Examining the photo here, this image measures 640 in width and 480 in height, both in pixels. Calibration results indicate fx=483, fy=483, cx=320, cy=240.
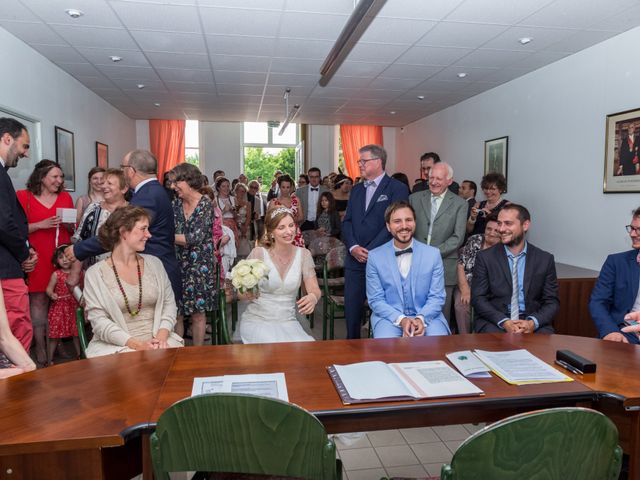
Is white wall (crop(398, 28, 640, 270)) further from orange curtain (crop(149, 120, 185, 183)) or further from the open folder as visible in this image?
orange curtain (crop(149, 120, 185, 183))

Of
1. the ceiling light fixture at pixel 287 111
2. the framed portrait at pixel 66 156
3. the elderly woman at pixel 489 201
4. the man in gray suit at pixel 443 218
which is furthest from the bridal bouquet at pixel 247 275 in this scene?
the ceiling light fixture at pixel 287 111

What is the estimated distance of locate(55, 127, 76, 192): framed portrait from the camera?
5.96 m

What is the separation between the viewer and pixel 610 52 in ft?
15.8

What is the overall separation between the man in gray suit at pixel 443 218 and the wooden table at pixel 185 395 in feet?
6.27

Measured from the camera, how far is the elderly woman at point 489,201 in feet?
17.5

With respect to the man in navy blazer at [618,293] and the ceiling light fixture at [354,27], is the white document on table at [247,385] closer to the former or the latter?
the man in navy blazer at [618,293]

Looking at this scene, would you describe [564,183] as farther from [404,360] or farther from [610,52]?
[404,360]

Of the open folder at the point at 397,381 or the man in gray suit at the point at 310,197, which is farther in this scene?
the man in gray suit at the point at 310,197

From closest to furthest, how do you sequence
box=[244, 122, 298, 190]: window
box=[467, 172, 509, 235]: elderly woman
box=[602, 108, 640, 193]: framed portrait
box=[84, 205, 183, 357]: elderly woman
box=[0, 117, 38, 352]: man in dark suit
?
box=[84, 205, 183, 357]: elderly woman
box=[0, 117, 38, 352]: man in dark suit
box=[602, 108, 640, 193]: framed portrait
box=[467, 172, 509, 235]: elderly woman
box=[244, 122, 298, 190]: window

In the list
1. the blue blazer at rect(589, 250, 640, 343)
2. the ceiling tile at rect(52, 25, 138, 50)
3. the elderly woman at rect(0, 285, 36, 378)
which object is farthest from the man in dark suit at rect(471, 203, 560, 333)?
the ceiling tile at rect(52, 25, 138, 50)

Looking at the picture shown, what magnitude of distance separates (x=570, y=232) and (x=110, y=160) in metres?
7.44

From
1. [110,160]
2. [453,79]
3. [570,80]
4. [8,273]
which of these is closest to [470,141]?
[453,79]

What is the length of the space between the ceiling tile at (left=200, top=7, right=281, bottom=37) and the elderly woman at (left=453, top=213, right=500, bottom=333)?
8.59ft

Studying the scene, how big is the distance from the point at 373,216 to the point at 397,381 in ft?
7.40
